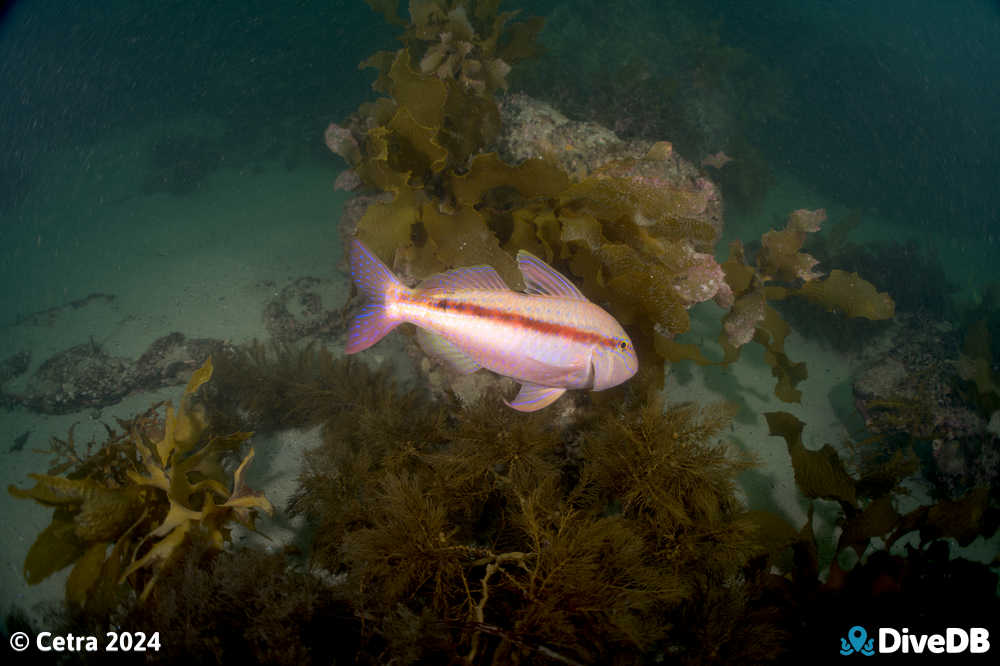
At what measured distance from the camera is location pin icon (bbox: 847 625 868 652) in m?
2.26

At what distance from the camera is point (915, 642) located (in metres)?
2.30

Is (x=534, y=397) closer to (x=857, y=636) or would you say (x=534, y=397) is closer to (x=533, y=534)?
(x=533, y=534)

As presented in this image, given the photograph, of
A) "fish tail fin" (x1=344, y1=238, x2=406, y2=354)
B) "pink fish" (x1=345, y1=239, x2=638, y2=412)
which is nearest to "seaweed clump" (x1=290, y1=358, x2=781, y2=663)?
"pink fish" (x1=345, y1=239, x2=638, y2=412)

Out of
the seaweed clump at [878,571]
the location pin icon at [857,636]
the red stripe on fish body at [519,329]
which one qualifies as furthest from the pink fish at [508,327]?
the location pin icon at [857,636]

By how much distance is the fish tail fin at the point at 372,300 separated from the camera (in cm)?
206

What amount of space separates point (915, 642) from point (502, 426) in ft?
8.96

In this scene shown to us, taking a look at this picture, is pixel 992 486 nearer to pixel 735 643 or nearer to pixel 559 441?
pixel 735 643

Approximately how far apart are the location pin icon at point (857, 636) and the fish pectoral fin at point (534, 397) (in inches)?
89.4

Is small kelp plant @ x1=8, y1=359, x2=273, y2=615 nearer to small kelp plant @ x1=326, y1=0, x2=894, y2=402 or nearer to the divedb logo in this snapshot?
small kelp plant @ x1=326, y1=0, x2=894, y2=402

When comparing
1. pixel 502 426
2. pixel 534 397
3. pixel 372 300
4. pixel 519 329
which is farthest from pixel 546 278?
pixel 502 426

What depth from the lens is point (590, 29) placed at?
48.3ft

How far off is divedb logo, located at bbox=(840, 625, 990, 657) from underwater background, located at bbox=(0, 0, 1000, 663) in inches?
2.3

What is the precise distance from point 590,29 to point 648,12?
2836 mm

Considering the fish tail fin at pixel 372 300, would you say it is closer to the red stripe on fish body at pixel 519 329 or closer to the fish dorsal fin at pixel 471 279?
the red stripe on fish body at pixel 519 329
